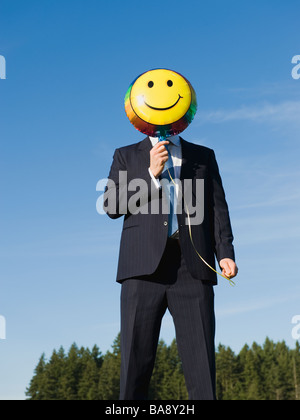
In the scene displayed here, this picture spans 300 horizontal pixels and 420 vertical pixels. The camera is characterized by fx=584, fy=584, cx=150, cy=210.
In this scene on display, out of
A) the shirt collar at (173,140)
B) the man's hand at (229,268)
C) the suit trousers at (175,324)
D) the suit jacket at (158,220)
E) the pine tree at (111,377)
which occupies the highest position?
the pine tree at (111,377)

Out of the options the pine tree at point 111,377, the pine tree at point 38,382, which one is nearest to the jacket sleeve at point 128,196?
the pine tree at point 111,377

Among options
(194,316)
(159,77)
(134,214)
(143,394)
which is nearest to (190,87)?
(159,77)

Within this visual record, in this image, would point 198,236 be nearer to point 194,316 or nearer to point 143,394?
point 194,316

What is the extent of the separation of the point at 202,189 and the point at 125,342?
1.78 m

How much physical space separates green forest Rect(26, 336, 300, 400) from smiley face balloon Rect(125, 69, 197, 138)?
301 feet

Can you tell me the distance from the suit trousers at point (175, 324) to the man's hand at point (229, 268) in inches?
9.8

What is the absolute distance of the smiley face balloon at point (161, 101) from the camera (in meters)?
5.99

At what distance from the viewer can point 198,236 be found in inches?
233

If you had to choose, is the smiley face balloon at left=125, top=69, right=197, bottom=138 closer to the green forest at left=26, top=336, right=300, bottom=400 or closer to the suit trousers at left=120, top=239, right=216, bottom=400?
the suit trousers at left=120, top=239, right=216, bottom=400

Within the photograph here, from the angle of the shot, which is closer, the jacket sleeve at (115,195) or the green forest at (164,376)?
the jacket sleeve at (115,195)

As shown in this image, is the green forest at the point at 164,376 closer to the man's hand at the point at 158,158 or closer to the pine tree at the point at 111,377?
the pine tree at the point at 111,377

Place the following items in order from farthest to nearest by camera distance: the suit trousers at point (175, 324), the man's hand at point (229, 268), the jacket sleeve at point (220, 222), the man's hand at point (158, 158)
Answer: the jacket sleeve at point (220, 222), the man's hand at point (229, 268), the man's hand at point (158, 158), the suit trousers at point (175, 324)

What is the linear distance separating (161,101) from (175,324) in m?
2.26

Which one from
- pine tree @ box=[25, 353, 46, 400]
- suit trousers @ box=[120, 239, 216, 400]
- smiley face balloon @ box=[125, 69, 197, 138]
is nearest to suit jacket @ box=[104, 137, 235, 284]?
suit trousers @ box=[120, 239, 216, 400]
